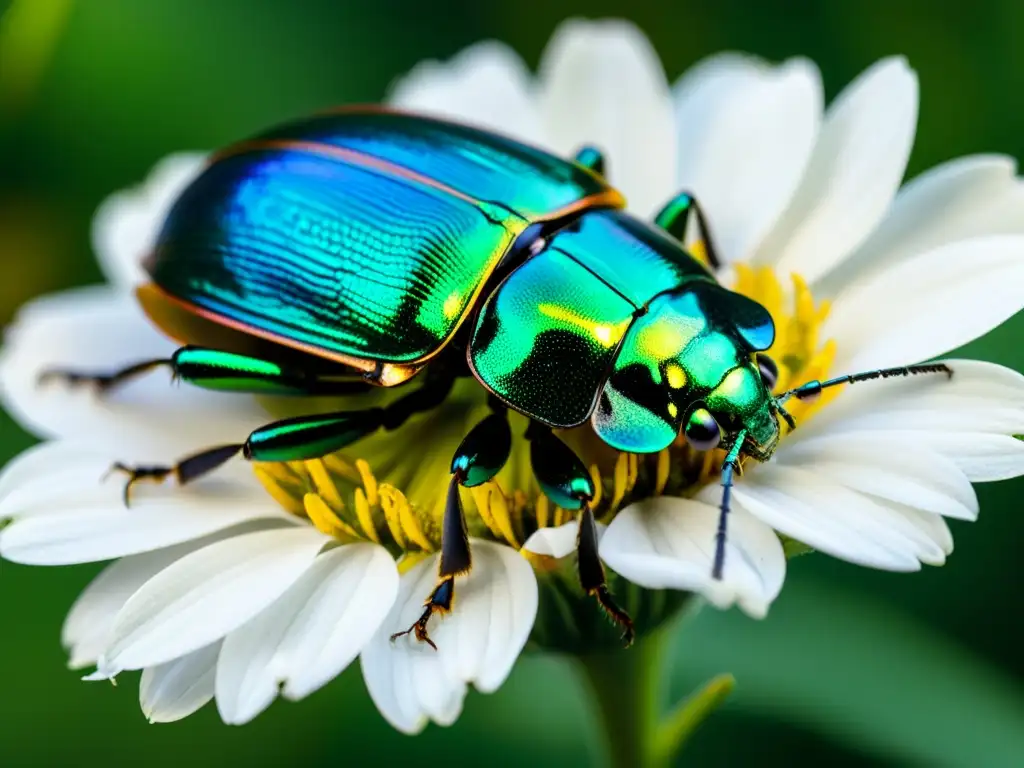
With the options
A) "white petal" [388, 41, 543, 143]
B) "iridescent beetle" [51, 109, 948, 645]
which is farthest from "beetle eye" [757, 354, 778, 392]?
"white petal" [388, 41, 543, 143]

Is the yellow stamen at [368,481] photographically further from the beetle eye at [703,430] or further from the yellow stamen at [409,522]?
the beetle eye at [703,430]

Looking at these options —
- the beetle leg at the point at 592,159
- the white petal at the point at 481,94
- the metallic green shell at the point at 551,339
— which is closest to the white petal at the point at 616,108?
the white petal at the point at 481,94

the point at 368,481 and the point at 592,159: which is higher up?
the point at 592,159

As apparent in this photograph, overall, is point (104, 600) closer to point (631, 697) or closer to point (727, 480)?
point (631, 697)

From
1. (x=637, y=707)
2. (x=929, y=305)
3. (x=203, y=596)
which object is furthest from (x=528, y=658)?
(x=929, y=305)

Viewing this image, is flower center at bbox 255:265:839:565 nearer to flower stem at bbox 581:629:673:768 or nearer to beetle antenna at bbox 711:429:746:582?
beetle antenna at bbox 711:429:746:582

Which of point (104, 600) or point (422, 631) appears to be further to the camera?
point (104, 600)
